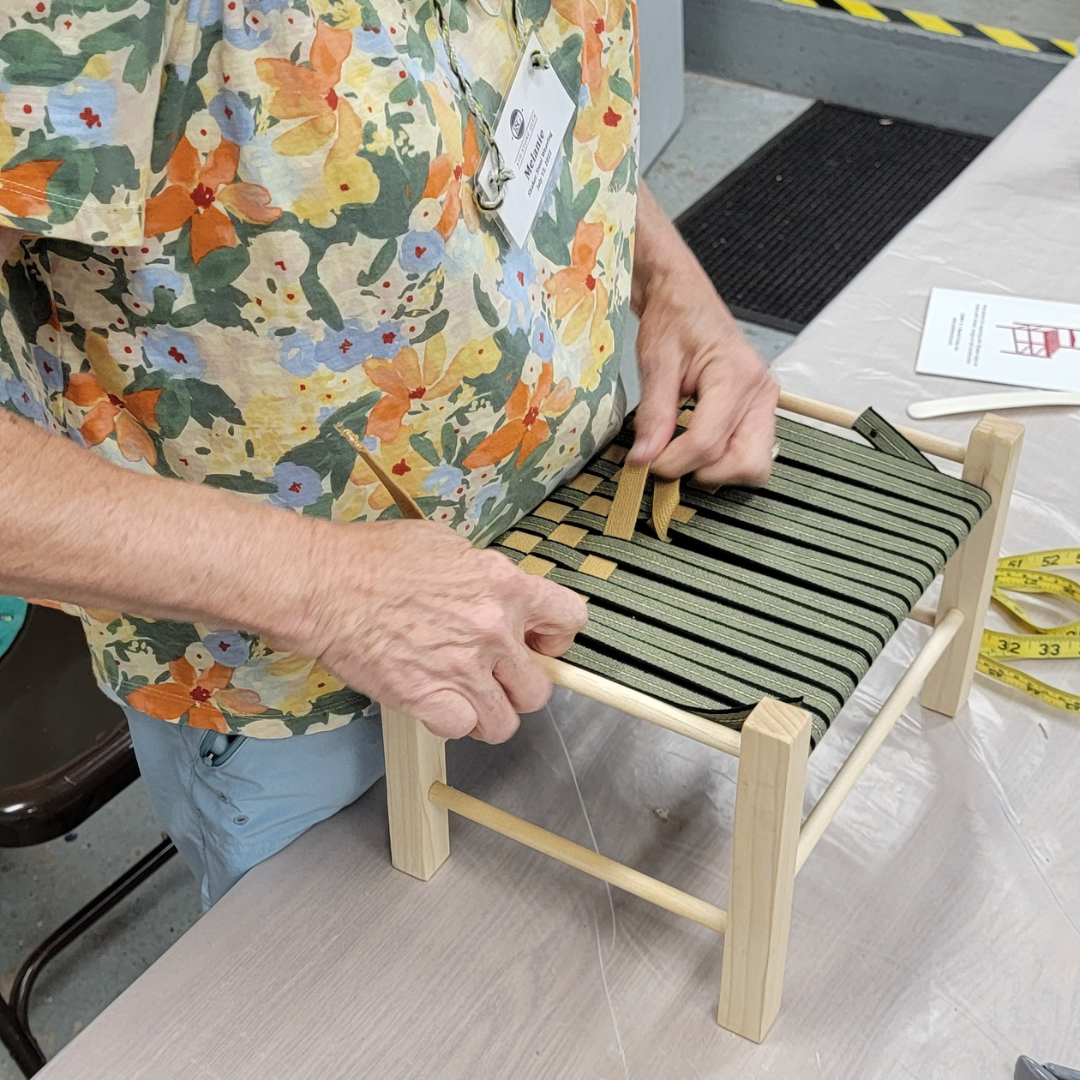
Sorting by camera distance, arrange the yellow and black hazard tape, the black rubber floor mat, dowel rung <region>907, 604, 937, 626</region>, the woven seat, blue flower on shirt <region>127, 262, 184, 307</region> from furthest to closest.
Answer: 1. the yellow and black hazard tape
2. the black rubber floor mat
3. dowel rung <region>907, 604, 937, 626</region>
4. the woven seat
5. blue flower on shirt <region>127, 262, 184, 307</region>

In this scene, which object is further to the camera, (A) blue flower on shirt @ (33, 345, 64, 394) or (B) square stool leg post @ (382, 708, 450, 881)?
(B) square stool leg post @ (382, 708, 450, 881)

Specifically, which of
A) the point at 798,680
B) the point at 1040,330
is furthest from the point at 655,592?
the point at 1040,330

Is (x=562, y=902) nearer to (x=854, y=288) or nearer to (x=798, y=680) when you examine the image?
(x=798, y=680)

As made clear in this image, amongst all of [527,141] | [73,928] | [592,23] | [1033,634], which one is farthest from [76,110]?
[73,928]

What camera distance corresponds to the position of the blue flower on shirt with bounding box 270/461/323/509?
2.54 feet

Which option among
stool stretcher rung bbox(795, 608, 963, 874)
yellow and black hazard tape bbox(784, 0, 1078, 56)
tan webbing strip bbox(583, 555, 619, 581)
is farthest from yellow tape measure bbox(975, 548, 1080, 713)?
yellow and black hazard tape bbox(784, 0, 1078, 56)

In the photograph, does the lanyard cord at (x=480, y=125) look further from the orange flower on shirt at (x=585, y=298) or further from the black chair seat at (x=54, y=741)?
the black chair seat at (x=54, y=741)

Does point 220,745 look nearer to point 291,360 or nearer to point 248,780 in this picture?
point 248,780

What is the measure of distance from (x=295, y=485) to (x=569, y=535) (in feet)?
0.72

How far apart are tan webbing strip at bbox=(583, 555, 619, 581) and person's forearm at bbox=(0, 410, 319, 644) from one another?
0.23m

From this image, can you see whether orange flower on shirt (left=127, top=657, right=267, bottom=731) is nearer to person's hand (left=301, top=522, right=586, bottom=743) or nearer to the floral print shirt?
the floral print shirt

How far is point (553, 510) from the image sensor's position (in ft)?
3.12

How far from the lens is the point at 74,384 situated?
2.42ft

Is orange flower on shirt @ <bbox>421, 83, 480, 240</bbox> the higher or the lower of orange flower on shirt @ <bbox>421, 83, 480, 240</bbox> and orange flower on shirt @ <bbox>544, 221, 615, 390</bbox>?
the higher
